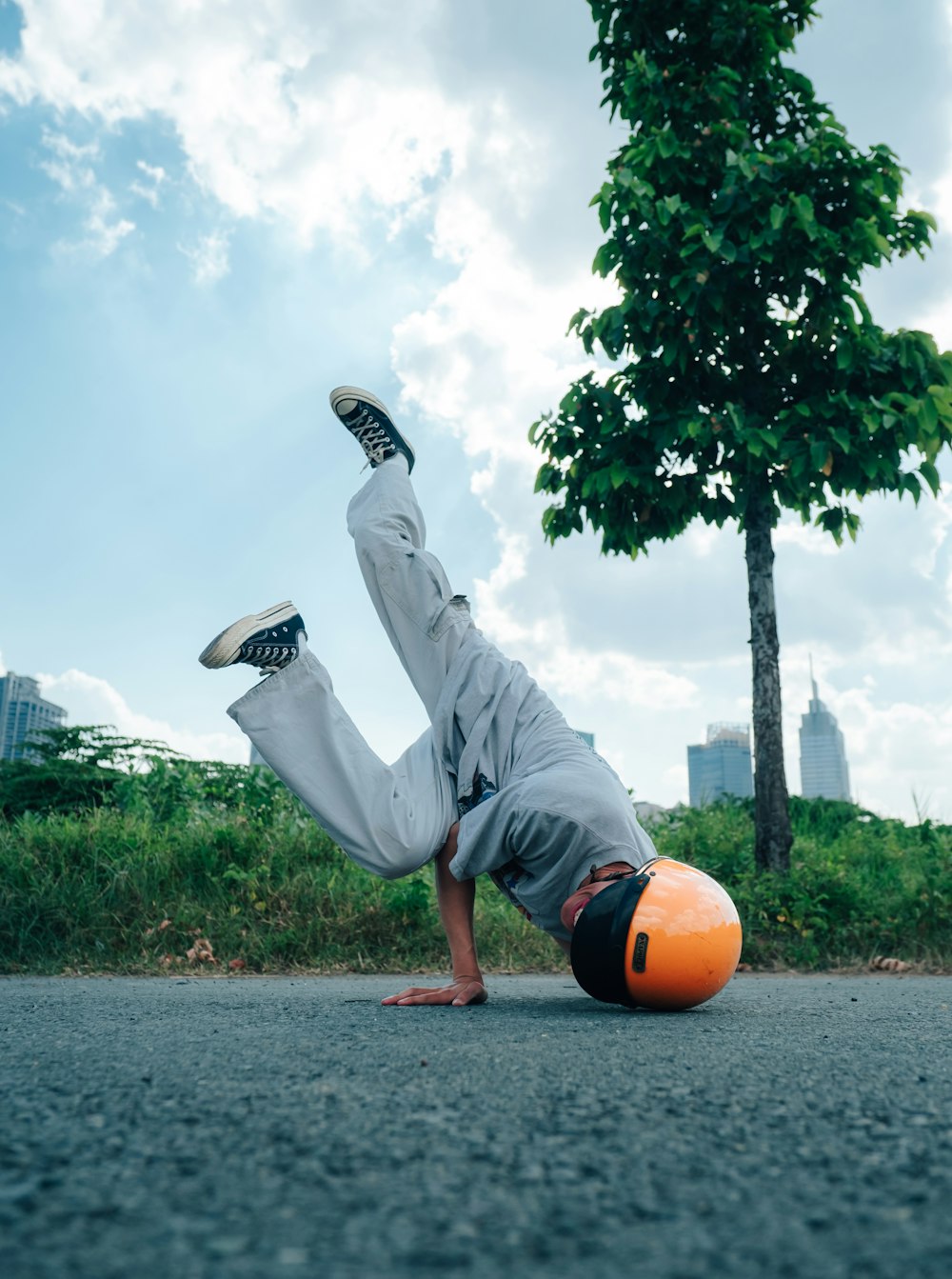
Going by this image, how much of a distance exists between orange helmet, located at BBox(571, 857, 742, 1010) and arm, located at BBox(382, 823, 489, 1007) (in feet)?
1.69

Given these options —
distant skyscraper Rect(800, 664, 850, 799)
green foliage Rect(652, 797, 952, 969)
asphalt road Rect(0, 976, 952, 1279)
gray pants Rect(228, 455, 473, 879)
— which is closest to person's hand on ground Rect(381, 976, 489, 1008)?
gray pants Rect(228, 455, 473, 879)

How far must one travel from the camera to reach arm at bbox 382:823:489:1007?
3.38m

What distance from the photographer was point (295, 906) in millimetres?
6070

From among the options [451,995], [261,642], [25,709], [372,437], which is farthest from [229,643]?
[25,709]

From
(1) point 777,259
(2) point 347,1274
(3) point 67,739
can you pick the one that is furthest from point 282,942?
(3) point 67,739

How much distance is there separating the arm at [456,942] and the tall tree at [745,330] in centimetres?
392

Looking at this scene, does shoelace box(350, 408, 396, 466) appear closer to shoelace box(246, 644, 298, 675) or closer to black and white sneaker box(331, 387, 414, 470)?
black and white sneaker box(331, 387, 414, 470)

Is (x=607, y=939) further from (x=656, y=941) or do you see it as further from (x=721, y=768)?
(x=721, y=768)

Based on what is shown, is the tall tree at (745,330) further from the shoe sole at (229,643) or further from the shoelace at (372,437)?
the shoe sole at (229,643)

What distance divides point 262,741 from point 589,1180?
2.80 metres

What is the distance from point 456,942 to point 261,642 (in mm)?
1377

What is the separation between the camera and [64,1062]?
189 centimetres

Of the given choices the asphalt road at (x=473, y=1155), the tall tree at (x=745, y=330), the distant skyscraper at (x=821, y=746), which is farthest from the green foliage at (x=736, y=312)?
the distant skyscraper at (x=821, y=746)

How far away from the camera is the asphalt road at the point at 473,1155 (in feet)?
3.02
